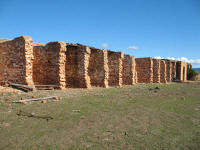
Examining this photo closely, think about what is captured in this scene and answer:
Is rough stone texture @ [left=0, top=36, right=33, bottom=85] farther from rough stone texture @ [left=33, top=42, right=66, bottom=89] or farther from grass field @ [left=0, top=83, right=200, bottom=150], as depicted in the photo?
grass field @ [left=0, top=83, right=200, bottom=150]

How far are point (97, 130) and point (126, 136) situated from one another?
0.76 m

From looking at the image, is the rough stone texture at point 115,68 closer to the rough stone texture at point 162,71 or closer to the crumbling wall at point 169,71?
the rough stone texture at point 162,71

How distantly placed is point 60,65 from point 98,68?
13.6ft

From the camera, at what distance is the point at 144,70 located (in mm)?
22250

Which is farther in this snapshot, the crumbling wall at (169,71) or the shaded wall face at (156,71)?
the crumbling wall at (169,71)

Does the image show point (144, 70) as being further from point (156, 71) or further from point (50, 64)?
point (50, 64)

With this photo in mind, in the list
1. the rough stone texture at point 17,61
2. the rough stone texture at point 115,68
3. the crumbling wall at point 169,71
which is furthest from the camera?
the crumbling wall at point 169,71

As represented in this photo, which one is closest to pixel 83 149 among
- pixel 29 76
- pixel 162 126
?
pixel 162 126

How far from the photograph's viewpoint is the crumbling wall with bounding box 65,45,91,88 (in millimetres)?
13125

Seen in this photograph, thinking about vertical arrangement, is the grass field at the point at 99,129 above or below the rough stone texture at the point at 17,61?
below

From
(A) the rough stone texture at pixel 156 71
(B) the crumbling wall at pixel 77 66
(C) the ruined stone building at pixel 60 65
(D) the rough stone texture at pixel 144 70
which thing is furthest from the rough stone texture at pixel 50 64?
(A) the rough stone texture at pixel 156 71

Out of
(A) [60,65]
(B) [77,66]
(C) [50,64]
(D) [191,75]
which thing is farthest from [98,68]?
(D) [191,75]

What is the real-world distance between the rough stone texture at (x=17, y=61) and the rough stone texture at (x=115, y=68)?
814 cm

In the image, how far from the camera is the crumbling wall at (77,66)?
13125 millimetres
